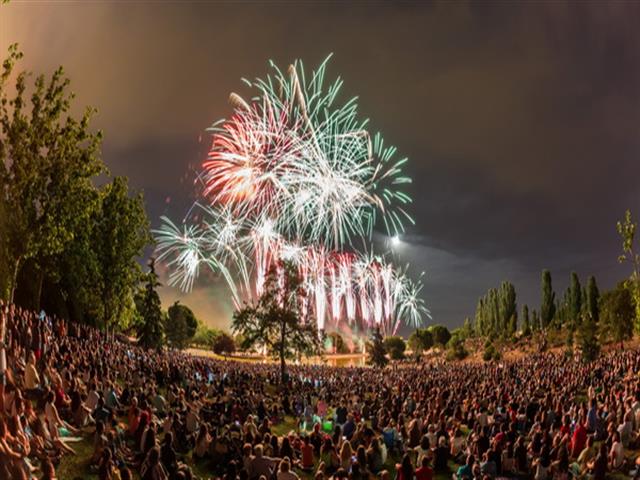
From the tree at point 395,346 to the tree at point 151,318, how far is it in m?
60.2

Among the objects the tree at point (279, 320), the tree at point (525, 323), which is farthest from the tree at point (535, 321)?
the tree at point (279, 320)

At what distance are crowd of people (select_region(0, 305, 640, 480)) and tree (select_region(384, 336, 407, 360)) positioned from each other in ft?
277

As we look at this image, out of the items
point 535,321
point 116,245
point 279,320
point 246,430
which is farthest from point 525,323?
point 246,430

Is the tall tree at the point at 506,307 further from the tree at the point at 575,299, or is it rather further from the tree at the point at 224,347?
the tree at the point at 224,347

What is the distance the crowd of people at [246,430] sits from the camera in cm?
1361

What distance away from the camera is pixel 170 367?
1193 inches

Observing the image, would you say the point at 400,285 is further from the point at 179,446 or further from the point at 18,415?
the point at 18,415

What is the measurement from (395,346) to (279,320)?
7723cm

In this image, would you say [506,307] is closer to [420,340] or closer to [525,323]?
[525,323]

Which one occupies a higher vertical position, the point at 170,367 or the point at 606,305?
the point at 606,305

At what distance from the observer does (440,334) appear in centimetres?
13000

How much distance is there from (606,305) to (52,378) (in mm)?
69408

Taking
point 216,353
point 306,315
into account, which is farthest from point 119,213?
point 216,353

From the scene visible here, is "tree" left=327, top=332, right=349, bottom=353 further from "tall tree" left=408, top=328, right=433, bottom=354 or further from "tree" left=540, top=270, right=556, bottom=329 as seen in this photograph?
"tree" left=540, top=270, right=556, bottom=329
